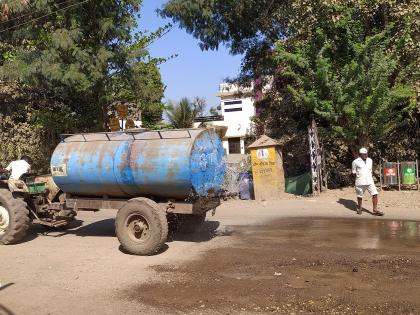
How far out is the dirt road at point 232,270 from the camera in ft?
18.7

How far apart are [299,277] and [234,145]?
32.5 meters

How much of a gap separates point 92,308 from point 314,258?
3574 millimetres

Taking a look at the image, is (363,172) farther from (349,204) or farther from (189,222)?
(189,222)

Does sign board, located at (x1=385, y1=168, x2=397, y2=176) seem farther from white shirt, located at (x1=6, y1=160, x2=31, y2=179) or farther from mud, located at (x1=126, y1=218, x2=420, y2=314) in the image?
white shirt, located at (x1=6, y1=160, x2=31, y2=179)

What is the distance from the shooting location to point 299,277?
21.9ft

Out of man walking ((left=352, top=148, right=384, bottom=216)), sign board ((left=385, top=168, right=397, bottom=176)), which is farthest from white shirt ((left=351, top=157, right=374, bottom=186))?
sign board ((left=385, top=168, right=397, bottom=176))

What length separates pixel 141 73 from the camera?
1731cm

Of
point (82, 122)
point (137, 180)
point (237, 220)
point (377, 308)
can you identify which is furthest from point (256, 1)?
point (377, 308)

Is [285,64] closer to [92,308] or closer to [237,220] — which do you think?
[237,220]

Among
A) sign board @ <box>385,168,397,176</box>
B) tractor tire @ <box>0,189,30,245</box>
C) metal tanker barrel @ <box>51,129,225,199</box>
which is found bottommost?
tractor tire @ <box>0,189,30,245</box>

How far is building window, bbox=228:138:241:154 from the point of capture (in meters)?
38.7

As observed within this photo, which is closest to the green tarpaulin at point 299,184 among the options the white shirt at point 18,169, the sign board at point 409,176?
the sign board at point 409,176

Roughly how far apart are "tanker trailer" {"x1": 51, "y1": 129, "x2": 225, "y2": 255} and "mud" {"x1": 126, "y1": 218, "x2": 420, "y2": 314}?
922mm

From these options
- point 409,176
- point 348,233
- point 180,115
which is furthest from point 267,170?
point 180,115
